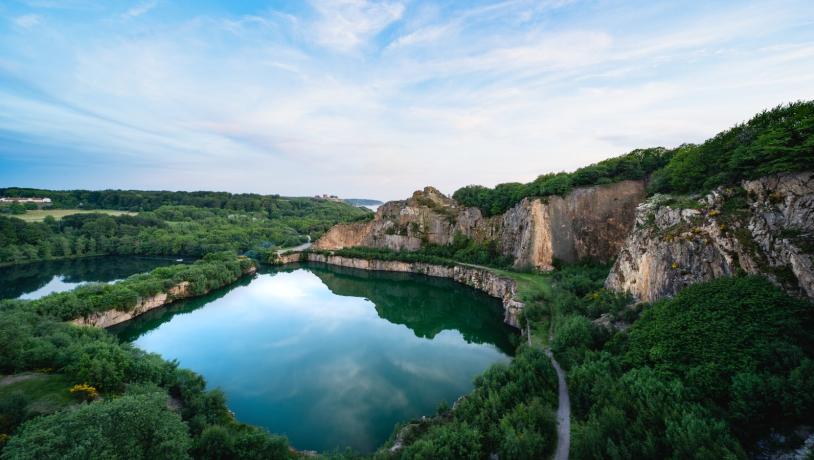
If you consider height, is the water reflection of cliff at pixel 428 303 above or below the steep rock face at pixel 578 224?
below

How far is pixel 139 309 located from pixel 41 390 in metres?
24.4

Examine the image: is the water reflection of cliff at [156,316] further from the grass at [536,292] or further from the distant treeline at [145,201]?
the distant treeline at [145,201]

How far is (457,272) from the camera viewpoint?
162ft

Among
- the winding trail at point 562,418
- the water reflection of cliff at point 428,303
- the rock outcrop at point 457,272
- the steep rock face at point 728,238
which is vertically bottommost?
the water reflection of cliff at point 428,303

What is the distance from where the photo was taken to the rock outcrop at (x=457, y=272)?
104 ft

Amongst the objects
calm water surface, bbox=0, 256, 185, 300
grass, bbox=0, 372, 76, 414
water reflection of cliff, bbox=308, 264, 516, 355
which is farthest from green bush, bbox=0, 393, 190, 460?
calm water surface, bbox=0, 256, 185, 300

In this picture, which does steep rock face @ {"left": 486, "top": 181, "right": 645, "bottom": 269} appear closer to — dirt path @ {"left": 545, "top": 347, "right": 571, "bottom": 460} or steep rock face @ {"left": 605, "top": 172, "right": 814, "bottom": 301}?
steep rock face @ {"left": 605, "top": 172, "right": 814, "bottom": 301}

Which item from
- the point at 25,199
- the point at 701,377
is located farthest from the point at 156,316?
the point at 25,199

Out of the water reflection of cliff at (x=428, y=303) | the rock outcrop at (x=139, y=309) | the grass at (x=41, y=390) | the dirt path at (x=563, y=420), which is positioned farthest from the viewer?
the water reflection of cliff at (x=428, y=303)

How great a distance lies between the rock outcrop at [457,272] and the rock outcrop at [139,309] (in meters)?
24.2

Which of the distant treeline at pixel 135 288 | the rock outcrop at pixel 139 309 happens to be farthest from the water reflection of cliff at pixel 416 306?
the distant treeline at pixel 135 288

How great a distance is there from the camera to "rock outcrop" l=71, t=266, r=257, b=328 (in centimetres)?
2891

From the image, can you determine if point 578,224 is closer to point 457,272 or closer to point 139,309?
point 457,272

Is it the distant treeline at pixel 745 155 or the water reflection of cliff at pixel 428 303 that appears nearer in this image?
the distant treeline at pixel 745 155
